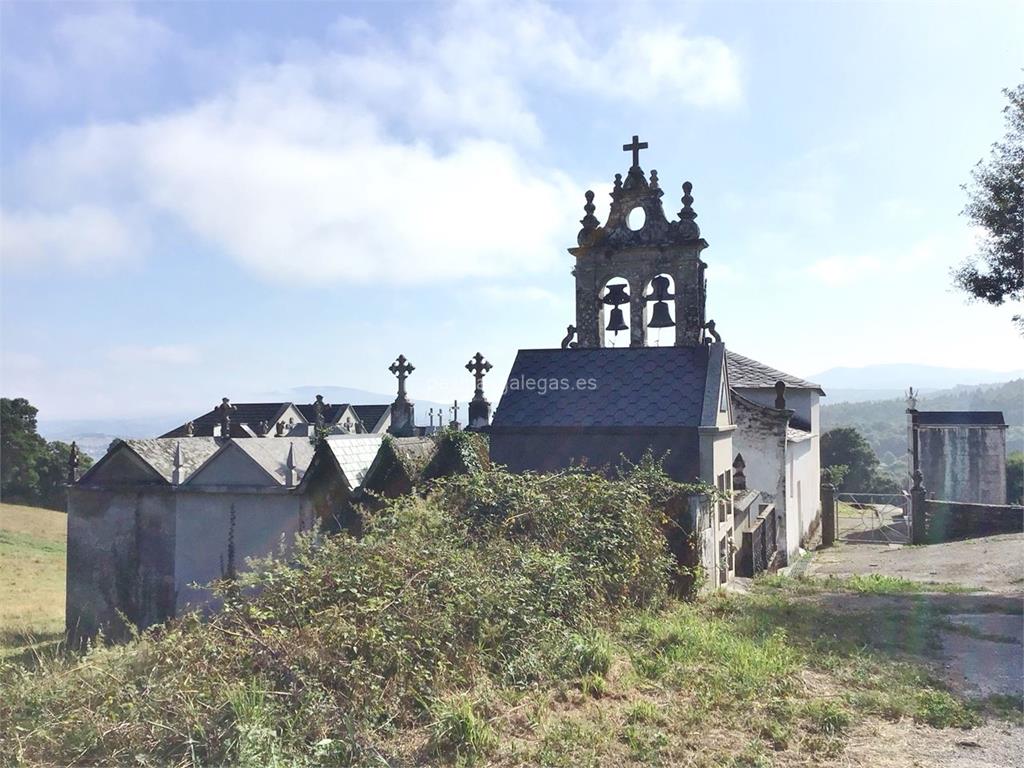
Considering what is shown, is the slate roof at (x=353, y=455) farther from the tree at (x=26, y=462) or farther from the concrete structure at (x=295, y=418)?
the tree at (x=26, y=462)

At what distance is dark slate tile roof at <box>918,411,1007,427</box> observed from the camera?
106ft

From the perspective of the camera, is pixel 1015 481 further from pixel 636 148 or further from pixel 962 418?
pixel 636 148

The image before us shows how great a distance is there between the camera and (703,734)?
187 inches

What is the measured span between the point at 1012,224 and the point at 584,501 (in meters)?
9.55

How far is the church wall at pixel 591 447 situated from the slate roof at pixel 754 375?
38.7 feet

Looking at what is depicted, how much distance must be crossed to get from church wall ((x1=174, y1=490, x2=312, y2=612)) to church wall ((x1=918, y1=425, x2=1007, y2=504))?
30.1m

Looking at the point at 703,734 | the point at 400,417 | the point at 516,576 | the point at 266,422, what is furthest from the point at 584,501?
the point at 266,422

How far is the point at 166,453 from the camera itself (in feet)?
54.1

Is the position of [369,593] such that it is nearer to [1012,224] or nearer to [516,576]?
[516,576]

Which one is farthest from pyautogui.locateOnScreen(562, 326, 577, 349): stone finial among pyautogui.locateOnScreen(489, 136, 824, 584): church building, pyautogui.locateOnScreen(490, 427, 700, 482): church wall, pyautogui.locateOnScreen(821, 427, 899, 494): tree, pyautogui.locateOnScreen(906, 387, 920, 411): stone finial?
pyautogui.locateOnScreen(821, 427, 899, 494): tree

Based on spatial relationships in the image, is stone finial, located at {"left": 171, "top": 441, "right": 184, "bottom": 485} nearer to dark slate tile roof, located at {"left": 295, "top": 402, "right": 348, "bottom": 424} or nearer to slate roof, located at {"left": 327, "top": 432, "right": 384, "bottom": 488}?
slate roof, located at {"left": 327, "top": 432, "right": 384, "bottom": 488}

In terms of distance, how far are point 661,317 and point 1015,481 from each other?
41897mm

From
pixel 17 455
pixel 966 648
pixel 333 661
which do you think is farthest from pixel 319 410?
pixel 17 455

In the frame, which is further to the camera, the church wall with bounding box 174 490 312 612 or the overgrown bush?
the church wall with bounding box 174 490 312 612
